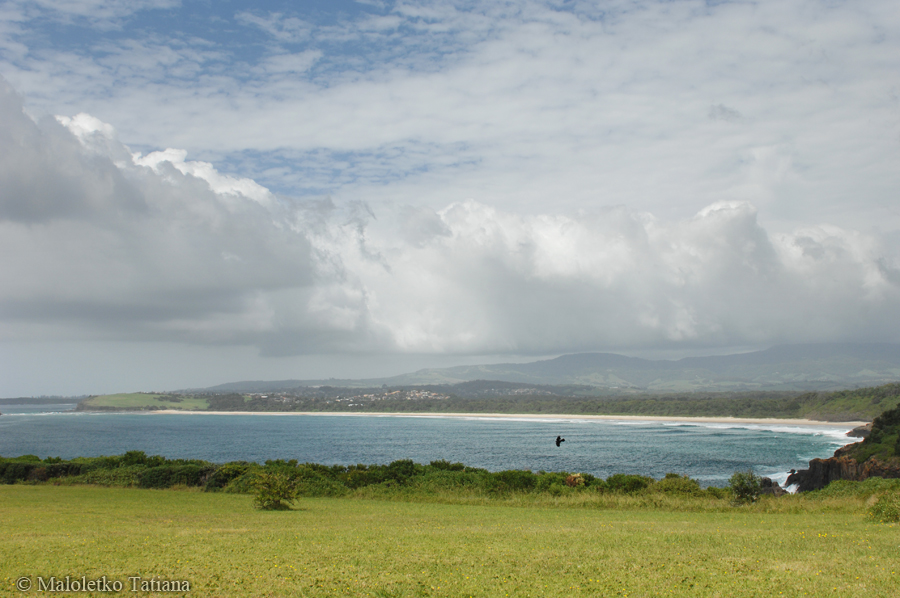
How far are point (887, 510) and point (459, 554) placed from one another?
14.2 meters

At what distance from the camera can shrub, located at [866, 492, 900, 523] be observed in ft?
59.0

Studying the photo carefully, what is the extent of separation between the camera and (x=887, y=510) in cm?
1831

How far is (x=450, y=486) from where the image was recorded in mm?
33781

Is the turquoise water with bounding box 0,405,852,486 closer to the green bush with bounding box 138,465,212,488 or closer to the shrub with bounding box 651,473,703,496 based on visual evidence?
the shrub with bounding box 651,473,703,496

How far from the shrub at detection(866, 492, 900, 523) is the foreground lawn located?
0.59m

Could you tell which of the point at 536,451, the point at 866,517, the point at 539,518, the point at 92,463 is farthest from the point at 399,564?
the point at 536,451

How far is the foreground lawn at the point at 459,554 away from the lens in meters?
10.5

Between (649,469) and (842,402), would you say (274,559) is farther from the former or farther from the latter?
(842,402)

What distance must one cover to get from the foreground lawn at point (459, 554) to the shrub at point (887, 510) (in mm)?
592

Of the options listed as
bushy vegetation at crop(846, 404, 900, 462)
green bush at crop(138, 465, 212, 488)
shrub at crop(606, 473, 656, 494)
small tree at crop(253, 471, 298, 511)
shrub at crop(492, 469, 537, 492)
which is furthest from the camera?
bushy vegetation at crop(846, 404, 900, 462)

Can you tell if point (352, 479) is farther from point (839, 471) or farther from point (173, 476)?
point (839, 471)

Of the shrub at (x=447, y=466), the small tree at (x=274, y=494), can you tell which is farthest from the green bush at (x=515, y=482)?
the small tree at (x=274, y=494)

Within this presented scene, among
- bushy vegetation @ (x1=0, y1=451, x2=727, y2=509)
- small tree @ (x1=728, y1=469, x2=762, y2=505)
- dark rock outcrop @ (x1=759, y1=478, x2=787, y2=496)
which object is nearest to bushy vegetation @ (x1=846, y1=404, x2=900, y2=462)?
dark rock outcrop @ (x1=759, y1=478, x2=787, y2=496)

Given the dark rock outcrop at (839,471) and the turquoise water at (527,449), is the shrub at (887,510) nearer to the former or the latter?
the dark rock outcrop at (839,471)
